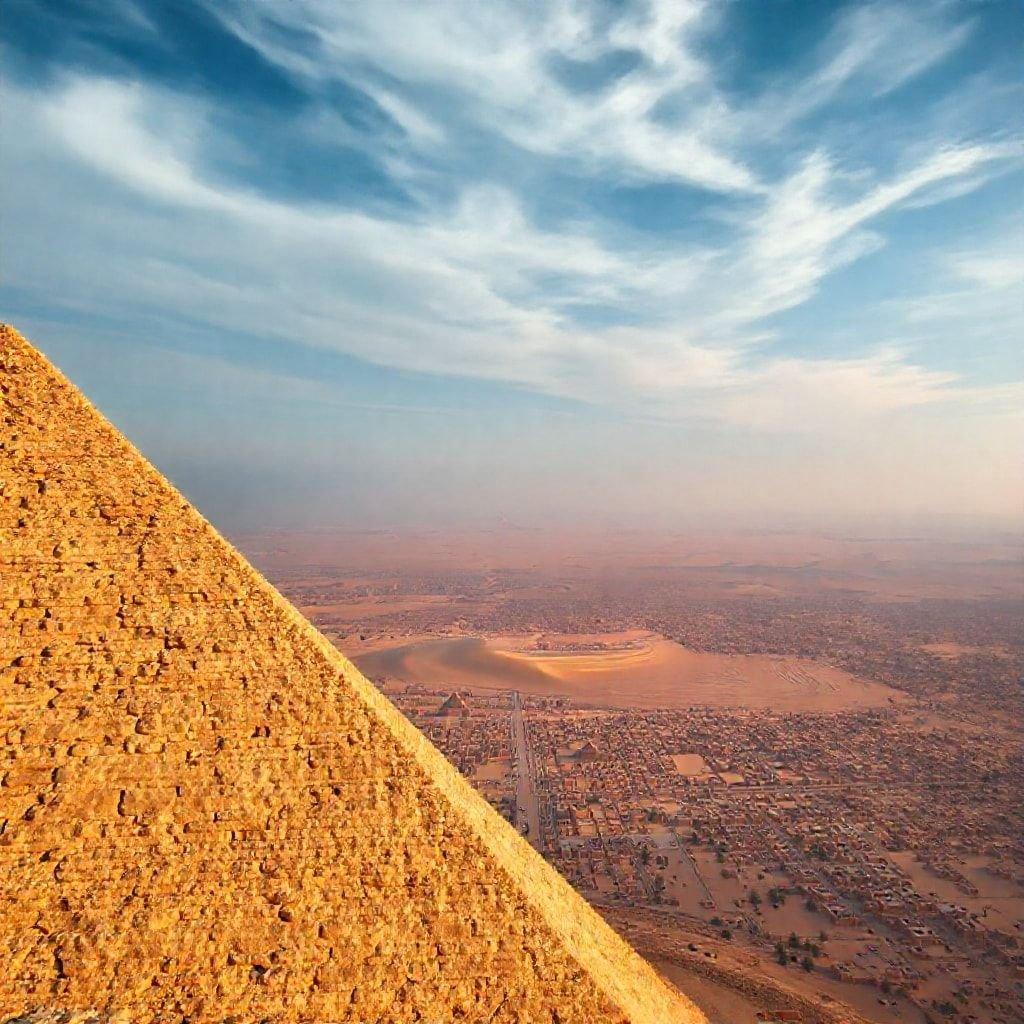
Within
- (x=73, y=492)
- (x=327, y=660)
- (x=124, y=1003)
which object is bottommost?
(x=124, y=1003)

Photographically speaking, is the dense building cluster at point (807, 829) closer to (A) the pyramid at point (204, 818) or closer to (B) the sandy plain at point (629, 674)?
(B) the sandy plain at point (629, 674)

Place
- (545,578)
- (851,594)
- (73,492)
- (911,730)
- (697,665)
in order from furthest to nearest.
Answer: (545,578) < (851,594) < (697,665) < (911,730) < (73,492)

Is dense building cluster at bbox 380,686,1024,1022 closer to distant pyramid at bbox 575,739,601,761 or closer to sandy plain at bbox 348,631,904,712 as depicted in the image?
distant pyramid at bbox 575,739,601,761

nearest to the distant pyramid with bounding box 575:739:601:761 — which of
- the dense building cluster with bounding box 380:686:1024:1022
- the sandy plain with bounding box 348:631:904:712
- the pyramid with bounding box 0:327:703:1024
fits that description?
the dense building cluster with bounding box 380:686:1024:1022

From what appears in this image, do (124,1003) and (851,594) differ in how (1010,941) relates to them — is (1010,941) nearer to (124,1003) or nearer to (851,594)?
(124,1003)

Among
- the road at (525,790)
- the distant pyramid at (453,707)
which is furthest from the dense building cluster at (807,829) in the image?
the distant pyramid at (453,707)

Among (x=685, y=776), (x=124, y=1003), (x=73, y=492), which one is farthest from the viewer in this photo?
(x=685, y=776)

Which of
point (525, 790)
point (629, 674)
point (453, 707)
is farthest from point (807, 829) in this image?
point (629, 674)

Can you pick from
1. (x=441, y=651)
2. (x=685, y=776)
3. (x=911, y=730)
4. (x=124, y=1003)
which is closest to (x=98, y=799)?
(x=124, y=1003)
